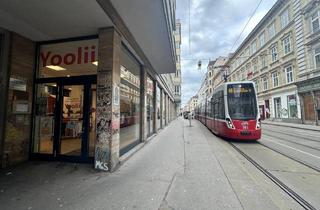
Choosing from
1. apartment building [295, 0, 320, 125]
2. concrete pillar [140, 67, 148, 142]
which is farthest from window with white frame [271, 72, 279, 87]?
concrete pillar [140, 67, 148, 142]

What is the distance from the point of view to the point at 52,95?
6.17 metres

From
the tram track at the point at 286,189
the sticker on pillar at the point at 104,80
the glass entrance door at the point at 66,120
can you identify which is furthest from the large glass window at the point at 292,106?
the glass entrance door at the point at 66,120

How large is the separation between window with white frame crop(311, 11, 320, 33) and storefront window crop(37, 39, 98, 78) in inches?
897

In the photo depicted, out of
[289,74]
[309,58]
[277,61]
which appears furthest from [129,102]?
[277,61]

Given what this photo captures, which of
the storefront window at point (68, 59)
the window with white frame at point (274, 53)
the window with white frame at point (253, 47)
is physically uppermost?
the window with white frame at point (253, 47)

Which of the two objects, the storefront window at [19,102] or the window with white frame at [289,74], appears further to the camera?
the window with white frame at [289,74]

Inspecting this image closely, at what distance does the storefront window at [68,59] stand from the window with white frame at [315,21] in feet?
74.7

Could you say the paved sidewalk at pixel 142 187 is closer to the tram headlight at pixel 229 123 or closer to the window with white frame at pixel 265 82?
the tram headlight at pixel 229 123

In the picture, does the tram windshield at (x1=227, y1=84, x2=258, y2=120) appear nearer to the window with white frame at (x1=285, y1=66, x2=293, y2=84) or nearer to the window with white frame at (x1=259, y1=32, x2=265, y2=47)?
the window with white frame at (x1=285, y1=66, x2=293, y2=84)

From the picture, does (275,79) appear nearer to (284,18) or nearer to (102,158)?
(284,18)

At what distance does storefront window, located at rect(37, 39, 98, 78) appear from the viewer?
19.5 feet

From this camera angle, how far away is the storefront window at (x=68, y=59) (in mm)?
5938

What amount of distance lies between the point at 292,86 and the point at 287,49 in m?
5.21

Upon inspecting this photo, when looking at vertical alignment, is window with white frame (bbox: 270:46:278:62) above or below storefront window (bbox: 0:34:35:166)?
above
